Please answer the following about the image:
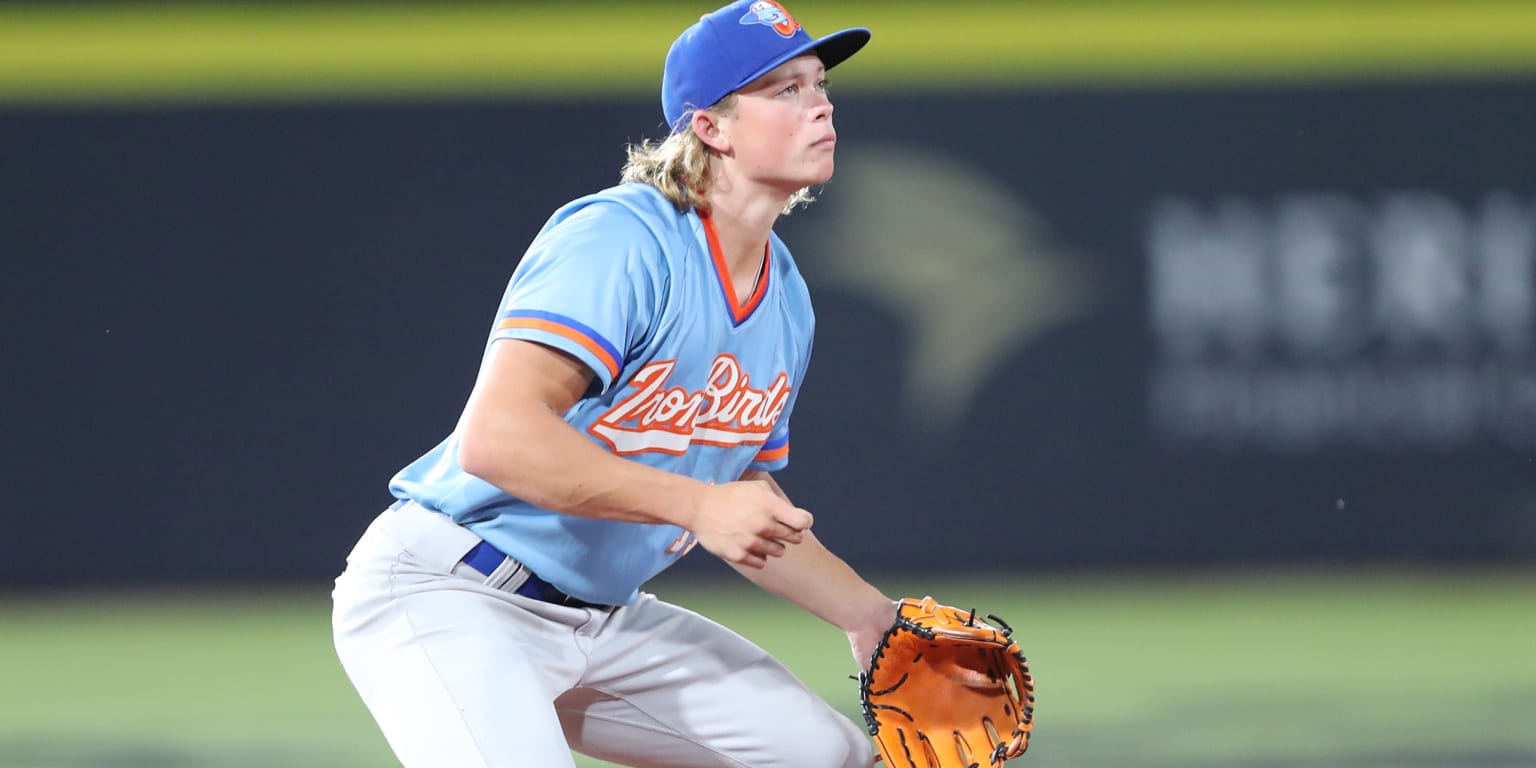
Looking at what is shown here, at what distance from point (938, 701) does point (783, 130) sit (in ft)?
3.99

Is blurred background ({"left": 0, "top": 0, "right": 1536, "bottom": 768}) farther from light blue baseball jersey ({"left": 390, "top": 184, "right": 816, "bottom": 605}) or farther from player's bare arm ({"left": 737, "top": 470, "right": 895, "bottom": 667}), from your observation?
light blue baseball jersey ({"left": 390, "top": 184, "right": 816, "bottom": 605})

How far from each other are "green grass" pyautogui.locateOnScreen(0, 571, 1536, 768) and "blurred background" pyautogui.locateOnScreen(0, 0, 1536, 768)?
20cm

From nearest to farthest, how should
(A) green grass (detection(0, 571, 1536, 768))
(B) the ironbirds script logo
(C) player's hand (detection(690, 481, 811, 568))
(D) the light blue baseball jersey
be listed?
1. (C) player's hand (detection(690, 481, 811, 568))
2. (D) the light blue baseball jersey
3. (B) the ironbirds script logo
4. (A) green grass (detection(0, 571, 1536, 768))

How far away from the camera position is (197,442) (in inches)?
359

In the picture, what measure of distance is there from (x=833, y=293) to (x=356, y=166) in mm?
2394

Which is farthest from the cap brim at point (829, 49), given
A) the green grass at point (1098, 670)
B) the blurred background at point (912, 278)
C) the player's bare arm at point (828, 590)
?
the blurred background at point (912, 278)

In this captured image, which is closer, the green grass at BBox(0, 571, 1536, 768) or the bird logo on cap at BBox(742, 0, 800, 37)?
the bird logo on cap at BBox(742, 0, 800, 37)

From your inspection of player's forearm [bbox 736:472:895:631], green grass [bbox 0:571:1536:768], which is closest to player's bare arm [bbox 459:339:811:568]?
player's forearm [bbox 736:472:895:631]

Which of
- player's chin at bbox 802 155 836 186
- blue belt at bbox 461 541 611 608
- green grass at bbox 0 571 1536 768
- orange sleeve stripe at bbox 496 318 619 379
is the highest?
player's chin at bbox 802 155 836 186

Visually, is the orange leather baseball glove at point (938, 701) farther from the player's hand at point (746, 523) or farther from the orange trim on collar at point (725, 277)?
the player's hand at point (746, 523)

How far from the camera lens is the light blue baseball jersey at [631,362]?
3.07 m

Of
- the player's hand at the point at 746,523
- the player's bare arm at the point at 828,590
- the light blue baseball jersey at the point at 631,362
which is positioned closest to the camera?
the player's hand at the point at 746,523

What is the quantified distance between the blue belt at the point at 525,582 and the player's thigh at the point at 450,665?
0.14 feet

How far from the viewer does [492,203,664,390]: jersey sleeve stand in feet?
9.88
